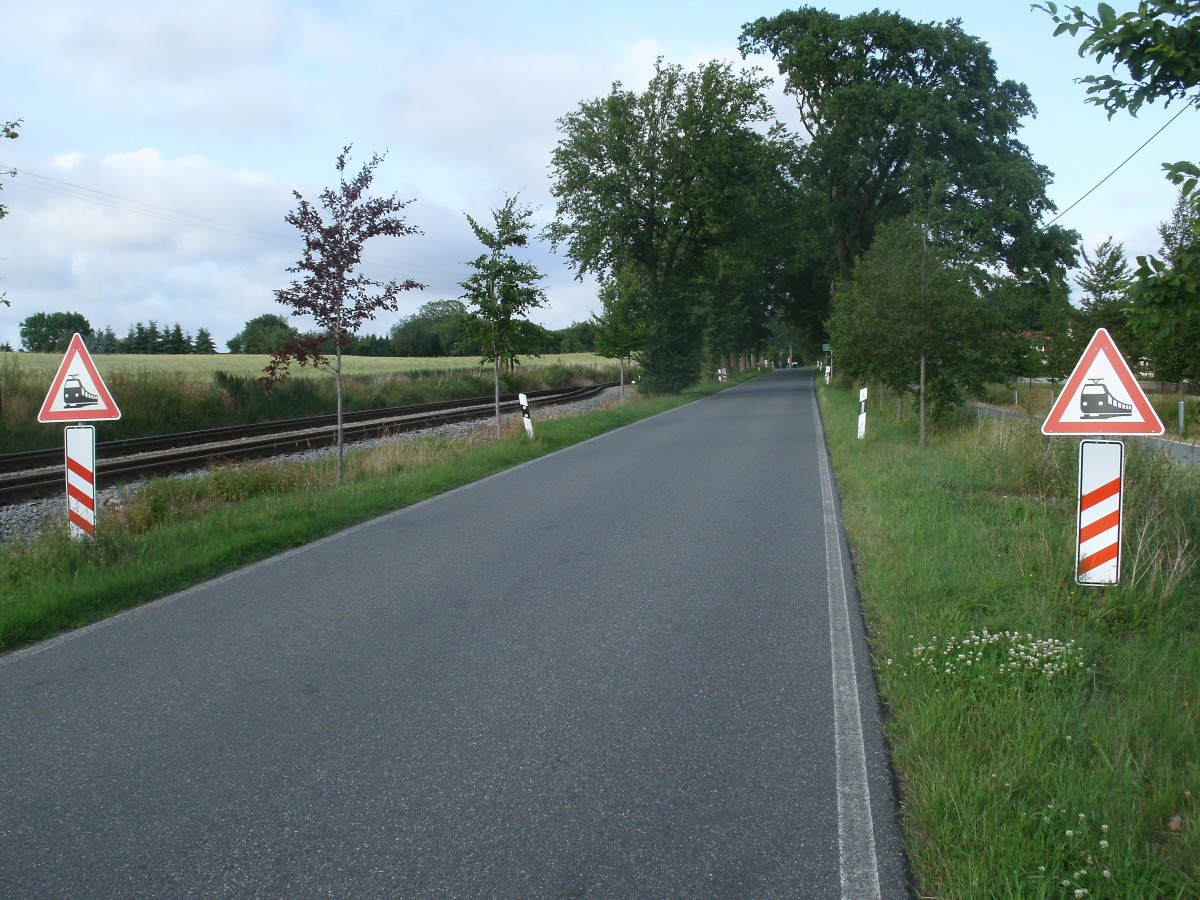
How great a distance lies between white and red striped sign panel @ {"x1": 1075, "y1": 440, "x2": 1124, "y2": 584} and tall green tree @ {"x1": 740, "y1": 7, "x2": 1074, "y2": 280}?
105 ft

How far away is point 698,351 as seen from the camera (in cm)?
4634

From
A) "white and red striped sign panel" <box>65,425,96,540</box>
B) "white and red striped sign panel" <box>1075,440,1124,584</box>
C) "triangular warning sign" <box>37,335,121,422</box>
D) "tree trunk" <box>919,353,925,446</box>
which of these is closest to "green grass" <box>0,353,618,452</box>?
"tree trunk" <box>919,353,925,446</box>

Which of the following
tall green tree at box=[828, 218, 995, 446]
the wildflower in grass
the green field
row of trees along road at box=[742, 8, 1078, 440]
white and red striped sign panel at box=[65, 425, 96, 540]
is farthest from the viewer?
row of trees along road at box=[742, 8, 1078, 440]

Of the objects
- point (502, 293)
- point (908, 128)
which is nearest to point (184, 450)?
point (502, 293)

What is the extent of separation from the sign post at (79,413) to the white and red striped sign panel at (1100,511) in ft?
26.1

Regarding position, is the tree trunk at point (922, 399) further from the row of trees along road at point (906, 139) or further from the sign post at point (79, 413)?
the sign post at point (79, 413)

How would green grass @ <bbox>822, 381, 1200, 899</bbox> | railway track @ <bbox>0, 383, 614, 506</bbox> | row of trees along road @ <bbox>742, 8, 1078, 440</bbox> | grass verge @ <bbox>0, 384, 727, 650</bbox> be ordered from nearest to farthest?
green grass @ <bbox>822, 381, 1200, 899</bbox>
grass verge @ <bbox>0, 384, 727, 650</bbox>
railway track @ <bbox>0, 383, 614, 506</bbox>
row of trees along road @ <bbox>742, 8, 1078, 440</bbox>

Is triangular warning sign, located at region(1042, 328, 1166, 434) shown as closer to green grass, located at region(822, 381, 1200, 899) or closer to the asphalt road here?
green grass, located at region(822, 381, 1200, 899)

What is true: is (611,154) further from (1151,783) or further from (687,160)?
(1151,783)

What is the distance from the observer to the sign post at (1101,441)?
6230mm

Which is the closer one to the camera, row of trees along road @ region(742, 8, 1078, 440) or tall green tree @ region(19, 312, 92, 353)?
row of trees along road @ region(742, 8, 1078, 440)

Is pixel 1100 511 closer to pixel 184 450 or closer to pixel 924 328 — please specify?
pixel 924 328

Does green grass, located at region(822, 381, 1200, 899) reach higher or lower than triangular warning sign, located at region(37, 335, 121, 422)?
lower

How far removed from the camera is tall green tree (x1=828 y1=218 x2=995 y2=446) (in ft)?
61.8
